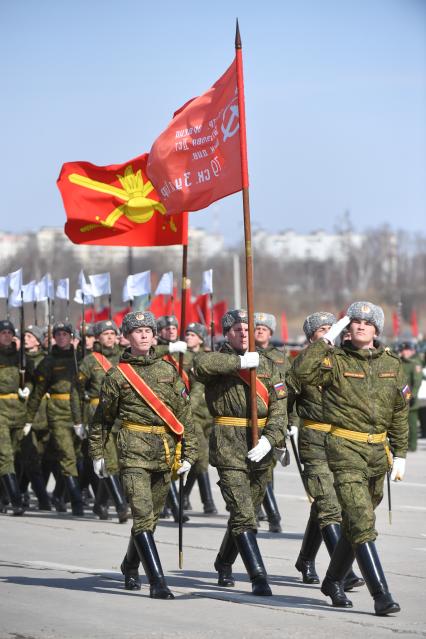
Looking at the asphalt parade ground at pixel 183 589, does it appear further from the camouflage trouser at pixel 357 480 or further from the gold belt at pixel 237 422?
the gold belt at pixel 237 422

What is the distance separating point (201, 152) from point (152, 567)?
3.44 meters

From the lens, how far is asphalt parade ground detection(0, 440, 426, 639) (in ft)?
26.5

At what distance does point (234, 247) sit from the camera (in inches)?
3711

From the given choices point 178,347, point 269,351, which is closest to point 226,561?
point 178,347

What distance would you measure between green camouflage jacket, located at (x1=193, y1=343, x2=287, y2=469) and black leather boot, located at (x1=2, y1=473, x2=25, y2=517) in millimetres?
5420

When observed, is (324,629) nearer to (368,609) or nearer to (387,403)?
(368,609)

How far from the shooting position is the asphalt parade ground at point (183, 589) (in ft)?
26.5

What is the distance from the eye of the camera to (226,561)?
9.68m

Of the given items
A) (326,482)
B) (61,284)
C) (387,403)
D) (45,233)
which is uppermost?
(45,233)

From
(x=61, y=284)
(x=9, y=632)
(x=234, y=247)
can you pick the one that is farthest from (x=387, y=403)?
(x=234, y=247)

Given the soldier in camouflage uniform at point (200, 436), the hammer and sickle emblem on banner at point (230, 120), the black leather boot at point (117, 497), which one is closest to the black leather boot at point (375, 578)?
the hammer and sickle emblem on banner at point (230, 120)

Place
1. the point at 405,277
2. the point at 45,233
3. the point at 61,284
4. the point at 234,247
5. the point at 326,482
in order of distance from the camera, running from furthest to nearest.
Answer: the point at 405,277 → the point at 234,247 → the point at 45,233 → the point at 61,284 → the point at 326,482

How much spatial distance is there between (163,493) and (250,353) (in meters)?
1.13

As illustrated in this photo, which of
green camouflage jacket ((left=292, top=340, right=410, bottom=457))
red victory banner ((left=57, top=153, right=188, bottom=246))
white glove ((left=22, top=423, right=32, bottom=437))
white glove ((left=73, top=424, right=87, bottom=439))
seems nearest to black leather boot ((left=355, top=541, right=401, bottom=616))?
green camouflage jacket ((left=292, top=340, right=410, bottom=457))
